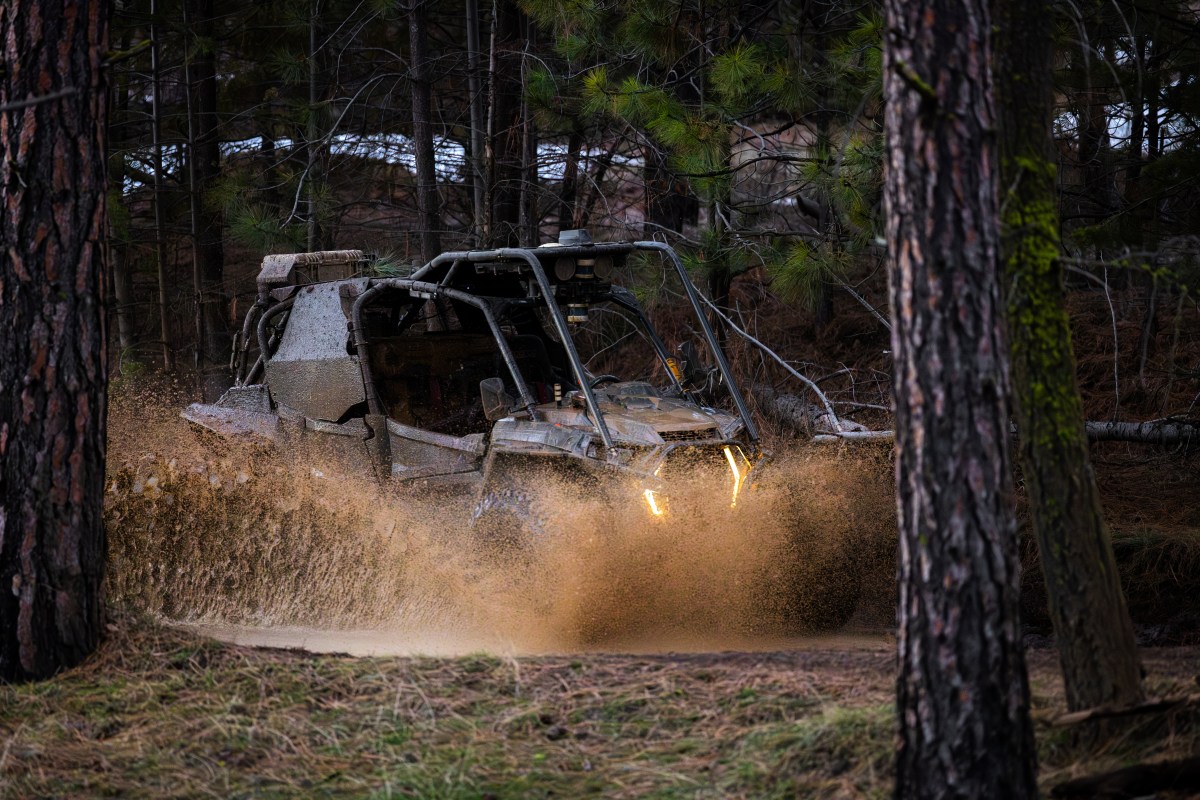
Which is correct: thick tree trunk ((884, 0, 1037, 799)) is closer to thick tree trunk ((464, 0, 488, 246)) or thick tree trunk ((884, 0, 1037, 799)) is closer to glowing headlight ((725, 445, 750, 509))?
glowing headlight ((725, 445, 750, 509))

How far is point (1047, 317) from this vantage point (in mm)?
4133

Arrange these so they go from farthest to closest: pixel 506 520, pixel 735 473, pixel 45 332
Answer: pixel 506 520
pixel 735 473
pixel 45 332

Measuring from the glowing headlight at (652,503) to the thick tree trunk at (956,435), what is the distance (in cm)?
308

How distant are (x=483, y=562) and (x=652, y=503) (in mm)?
1254

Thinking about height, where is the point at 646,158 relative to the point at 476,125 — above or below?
→ below

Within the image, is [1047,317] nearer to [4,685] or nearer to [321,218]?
[4,685]

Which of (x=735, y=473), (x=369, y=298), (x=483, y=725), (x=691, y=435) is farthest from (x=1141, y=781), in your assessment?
(x=369, y=298)

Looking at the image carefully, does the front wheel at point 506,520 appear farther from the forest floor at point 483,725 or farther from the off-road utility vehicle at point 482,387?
the forest floor at point 483,725

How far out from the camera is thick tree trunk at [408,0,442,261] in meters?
12.4

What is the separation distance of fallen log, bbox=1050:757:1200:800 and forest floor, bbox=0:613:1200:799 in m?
0.12

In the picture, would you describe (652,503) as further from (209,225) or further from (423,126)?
(209,225)

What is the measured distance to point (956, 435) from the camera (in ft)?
11.8

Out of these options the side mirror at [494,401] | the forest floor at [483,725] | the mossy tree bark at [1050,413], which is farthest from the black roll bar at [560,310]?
the mossy tree bark at [1050,413]

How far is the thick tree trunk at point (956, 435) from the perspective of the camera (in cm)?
358
